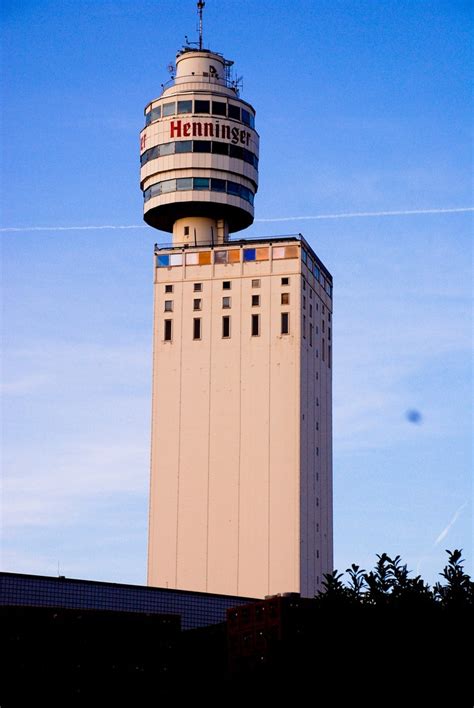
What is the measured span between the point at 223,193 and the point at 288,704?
74.9m

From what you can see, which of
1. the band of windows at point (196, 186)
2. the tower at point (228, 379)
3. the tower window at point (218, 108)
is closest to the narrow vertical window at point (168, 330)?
the tower at point (228, 379)

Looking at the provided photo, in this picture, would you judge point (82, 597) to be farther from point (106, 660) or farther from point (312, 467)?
point (312, 467)

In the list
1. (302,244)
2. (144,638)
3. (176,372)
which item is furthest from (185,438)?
(144,638)

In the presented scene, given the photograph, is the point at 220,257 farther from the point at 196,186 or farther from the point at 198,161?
the point at 198,161

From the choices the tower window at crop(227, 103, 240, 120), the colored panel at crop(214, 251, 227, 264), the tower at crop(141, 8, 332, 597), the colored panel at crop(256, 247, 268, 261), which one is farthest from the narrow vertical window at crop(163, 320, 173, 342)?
the tower window at crop(227, 103, 240, 120)

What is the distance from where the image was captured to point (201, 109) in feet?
550

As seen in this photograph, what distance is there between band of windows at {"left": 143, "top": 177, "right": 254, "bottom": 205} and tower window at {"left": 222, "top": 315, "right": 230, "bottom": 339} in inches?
587

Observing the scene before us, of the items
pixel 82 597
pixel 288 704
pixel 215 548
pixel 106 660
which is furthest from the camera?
pixel 215 548

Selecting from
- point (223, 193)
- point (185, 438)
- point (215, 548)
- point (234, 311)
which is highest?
point (223, 193)

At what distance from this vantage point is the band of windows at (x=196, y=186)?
547 ft

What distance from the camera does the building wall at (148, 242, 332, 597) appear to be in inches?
6009

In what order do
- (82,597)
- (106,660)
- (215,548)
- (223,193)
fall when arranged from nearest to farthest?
1. (106,660)
2. (82,597)
3. (215,548)
4. (223,193)

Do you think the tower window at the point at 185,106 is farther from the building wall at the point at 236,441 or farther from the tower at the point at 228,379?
the building wall at the point at 236,441

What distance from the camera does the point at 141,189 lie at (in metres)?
172
